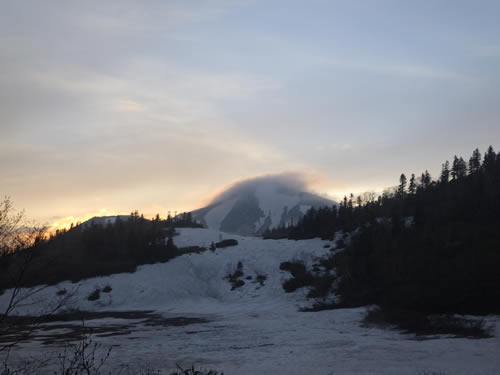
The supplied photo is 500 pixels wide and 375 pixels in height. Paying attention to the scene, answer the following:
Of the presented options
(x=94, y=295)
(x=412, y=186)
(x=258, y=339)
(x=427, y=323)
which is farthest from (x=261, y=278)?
(x=412, y=186)

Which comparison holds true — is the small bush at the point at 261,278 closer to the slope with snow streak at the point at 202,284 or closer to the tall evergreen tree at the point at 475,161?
the slope with snow streak at the point at 202,284

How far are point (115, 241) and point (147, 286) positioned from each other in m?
22.8

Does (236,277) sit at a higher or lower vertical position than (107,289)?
higher

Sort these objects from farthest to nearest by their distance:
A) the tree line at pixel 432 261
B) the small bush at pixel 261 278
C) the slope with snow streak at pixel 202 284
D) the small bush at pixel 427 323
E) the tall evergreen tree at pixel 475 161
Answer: the tall evergreen tree at pixel 475 161 < the small bush at pixel 261 278 < the slope with snow streak at pixel 202 284 < the tree line at pixel 432 261 < the small bush at pixel 427 323

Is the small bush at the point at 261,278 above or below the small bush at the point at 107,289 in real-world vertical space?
above

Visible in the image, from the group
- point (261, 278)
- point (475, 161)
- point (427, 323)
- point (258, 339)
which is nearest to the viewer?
point (258, 339)

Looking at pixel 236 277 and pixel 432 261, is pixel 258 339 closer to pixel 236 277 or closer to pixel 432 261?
pixel 432 261

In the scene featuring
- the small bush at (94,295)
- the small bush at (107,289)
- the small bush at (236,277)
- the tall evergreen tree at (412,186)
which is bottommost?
the small bush at (94,295)

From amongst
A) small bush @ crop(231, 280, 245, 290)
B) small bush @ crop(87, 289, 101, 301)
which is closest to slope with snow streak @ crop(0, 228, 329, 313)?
small bush @ crop(87, 289, 101, 301)

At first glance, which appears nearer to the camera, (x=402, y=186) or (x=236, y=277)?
(x=236, y=277)

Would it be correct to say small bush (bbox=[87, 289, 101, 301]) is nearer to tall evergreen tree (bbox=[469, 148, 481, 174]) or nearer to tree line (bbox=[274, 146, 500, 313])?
tree line (bbox=[274, 146, 500, 313])

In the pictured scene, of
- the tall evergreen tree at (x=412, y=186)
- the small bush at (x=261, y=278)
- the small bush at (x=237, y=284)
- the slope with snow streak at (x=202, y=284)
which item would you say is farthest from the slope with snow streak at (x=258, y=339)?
the tall evergreen tree at (x=412, y=186)

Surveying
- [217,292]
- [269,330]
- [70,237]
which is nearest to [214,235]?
[70,237]

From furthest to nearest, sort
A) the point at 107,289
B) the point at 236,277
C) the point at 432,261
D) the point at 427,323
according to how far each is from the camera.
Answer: the point at 236,277, the point at 107,289, the point at 432,261, the point at 427,323
